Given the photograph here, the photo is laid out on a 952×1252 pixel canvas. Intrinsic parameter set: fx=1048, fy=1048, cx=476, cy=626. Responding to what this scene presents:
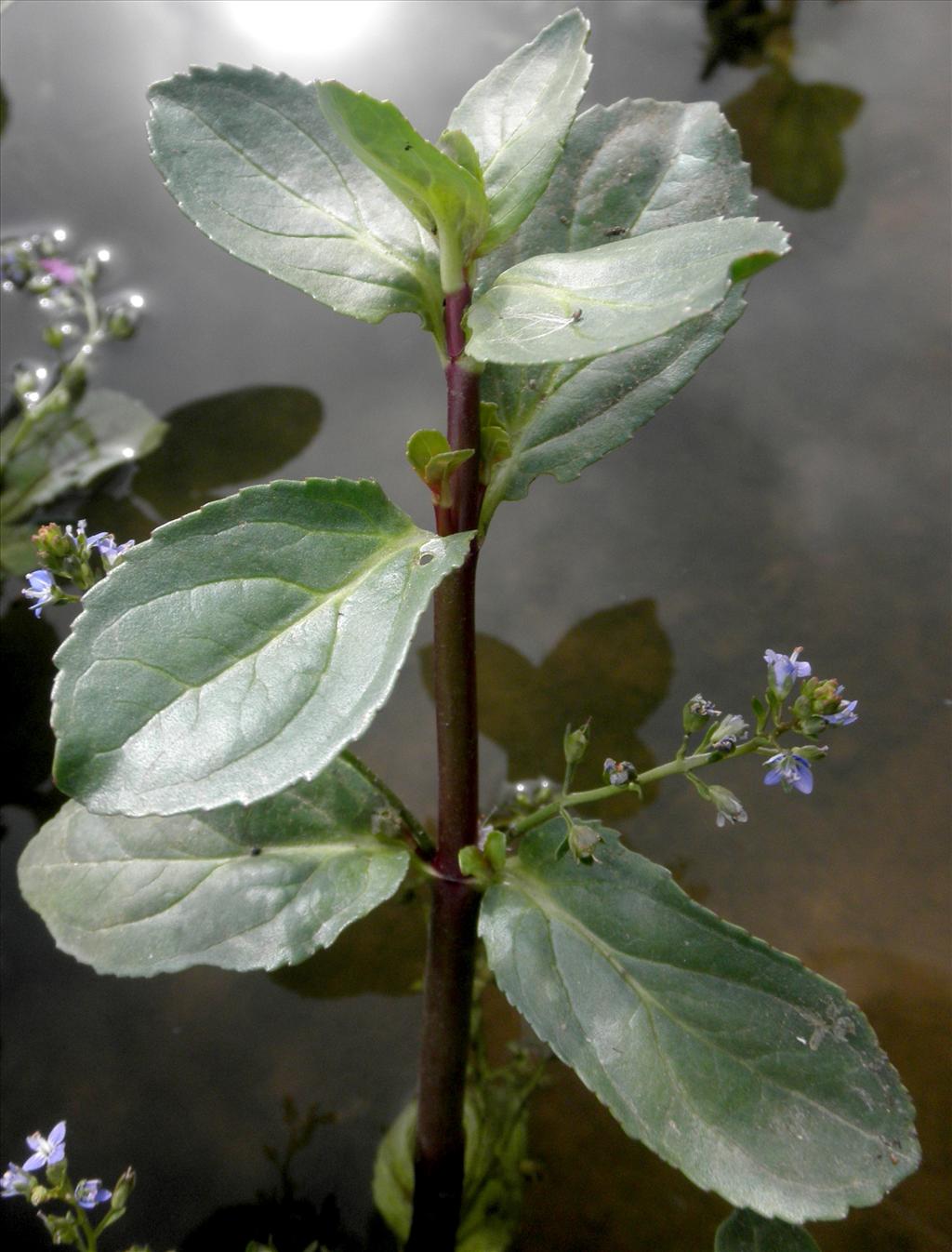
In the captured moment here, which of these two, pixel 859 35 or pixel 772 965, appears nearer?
pixel 772 965

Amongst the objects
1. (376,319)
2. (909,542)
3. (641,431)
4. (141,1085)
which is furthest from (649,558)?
(141,1085)

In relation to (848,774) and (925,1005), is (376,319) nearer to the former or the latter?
(848,774)

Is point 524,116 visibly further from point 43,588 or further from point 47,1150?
point 47,1150

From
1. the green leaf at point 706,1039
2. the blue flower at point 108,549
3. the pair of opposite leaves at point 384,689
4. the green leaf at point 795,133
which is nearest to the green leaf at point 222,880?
the pair of opposite leaves at point 384,689

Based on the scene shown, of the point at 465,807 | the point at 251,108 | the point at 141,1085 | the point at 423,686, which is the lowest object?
the point at 141,1085

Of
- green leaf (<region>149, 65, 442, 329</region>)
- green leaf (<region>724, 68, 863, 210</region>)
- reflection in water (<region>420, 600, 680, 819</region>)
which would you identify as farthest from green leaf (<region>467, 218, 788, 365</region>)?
green leaf (<region>724, 68, 863, 210</region>)

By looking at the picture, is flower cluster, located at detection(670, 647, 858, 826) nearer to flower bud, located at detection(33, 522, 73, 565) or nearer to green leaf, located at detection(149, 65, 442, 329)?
green leaf, located at detection(149, 65, 442, 329)
